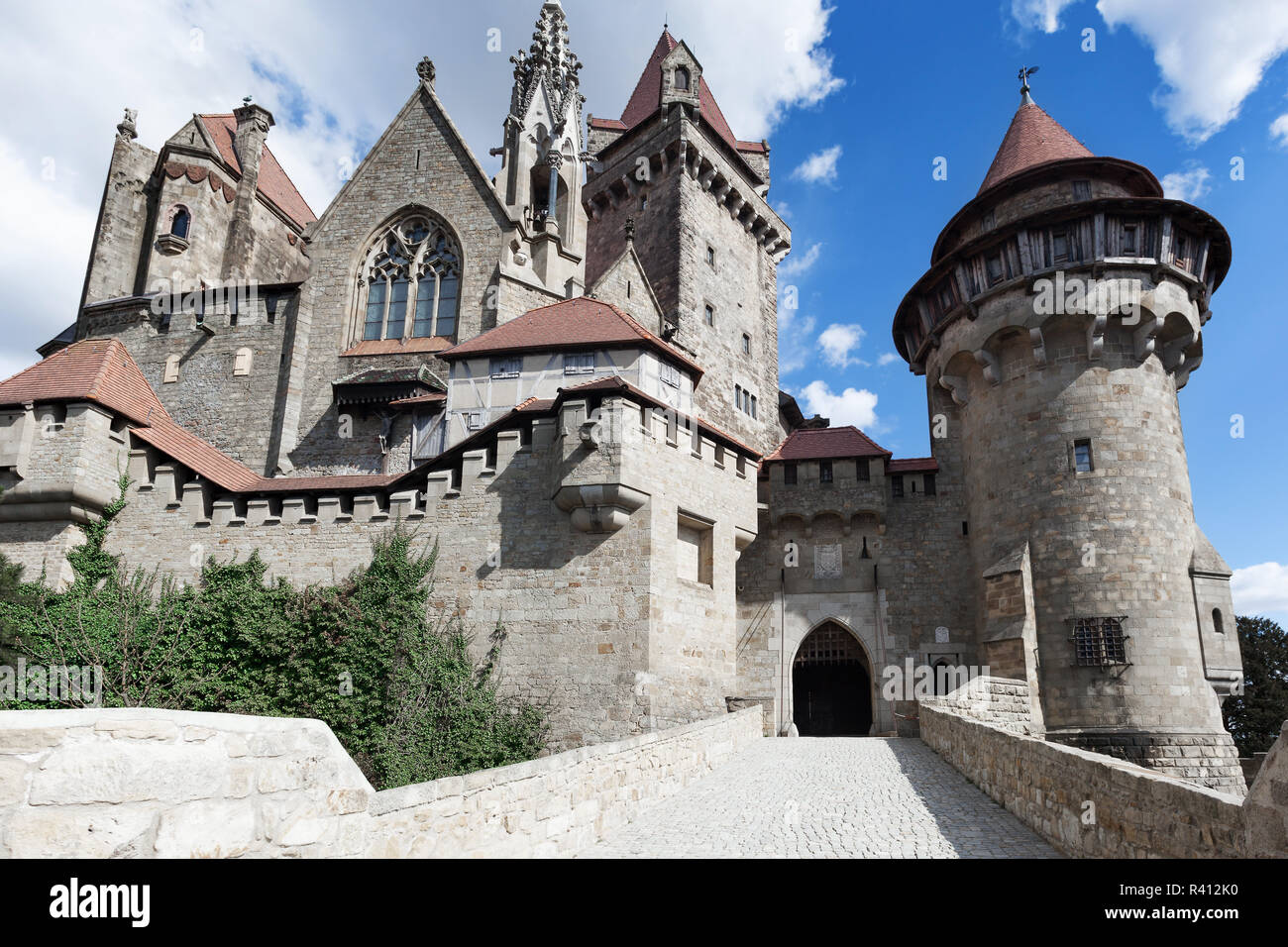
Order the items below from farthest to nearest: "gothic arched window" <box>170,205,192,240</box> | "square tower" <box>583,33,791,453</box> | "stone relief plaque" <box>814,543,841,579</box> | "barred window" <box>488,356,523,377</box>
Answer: "gothic arched window" <box>170,205,192,240</box>, "square tower" <box>583,33,791,453</box>, "stone relief plaque" <box>814,543,841,579</box>, "barred window" <box>488,356,523,377</box>

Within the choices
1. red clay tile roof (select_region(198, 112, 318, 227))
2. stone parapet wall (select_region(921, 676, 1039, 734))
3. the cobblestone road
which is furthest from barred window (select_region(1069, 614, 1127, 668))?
red clay tile roof (select_region(198, 112, 318, 227))

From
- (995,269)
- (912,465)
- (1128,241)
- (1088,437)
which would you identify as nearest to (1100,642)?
(1088,437)

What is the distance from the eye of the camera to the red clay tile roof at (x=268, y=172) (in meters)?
31.5

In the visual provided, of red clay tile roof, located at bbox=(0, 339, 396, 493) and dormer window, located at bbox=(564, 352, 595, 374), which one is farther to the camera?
dormer window, located at bbox=(564, 352, 595, 374)

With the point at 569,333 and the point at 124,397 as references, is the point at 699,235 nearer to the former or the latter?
the point at 569,333

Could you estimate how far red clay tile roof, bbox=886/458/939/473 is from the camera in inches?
856

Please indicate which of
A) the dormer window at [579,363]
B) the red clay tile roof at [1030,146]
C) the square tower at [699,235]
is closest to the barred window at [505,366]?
the dormer window at [579,363]

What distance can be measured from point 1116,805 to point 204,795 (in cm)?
575

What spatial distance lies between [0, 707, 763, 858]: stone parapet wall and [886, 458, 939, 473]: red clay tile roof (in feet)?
59.7

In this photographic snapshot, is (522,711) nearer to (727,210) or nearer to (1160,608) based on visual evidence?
(1160,608)

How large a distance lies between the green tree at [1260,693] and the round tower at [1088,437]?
1654cm

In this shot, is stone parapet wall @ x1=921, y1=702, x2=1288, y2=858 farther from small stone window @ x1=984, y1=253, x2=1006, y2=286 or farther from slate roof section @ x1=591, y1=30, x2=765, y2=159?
slate roof section @ x1=591, y1=30, x2=765, y2=159

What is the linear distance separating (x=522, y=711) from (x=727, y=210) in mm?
22211

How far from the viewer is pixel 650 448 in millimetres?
16844
